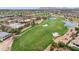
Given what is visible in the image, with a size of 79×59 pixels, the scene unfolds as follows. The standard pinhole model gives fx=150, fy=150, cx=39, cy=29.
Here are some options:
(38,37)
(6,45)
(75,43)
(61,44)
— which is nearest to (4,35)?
(6,45)

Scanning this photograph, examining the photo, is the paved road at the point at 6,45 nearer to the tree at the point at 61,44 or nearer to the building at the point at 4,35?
the building at the point at 4,35

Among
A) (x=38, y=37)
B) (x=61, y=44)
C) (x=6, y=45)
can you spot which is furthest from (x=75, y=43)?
(x=6, y=45)

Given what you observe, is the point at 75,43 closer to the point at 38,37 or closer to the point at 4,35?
the point at 38,37

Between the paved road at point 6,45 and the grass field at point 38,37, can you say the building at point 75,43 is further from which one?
the paved road at point 6,45

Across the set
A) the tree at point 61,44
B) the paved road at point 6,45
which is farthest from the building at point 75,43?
the paved road at point 6,45

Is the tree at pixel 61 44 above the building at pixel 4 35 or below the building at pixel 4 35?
below

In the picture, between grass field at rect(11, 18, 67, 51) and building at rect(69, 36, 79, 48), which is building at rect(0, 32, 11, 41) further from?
building at rect(69, 36, 79, 48)

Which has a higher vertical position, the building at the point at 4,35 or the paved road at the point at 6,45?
the building at the point at 4,35

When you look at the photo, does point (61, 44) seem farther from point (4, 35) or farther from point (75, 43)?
A: point (4, 35)

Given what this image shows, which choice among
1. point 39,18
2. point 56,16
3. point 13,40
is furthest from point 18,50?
point 56,16

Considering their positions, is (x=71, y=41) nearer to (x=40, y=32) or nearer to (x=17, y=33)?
(x=40, y=32)

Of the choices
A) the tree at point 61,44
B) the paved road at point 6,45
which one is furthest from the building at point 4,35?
the tree at point 61,44
